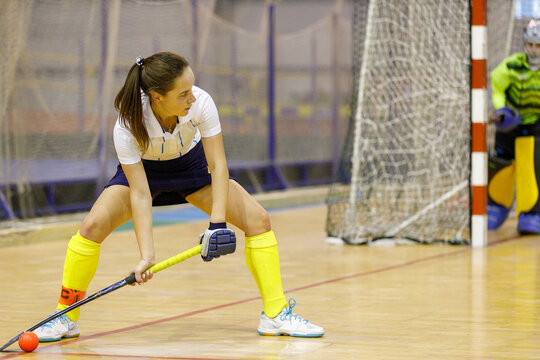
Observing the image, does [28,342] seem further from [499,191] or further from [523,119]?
[499,191]

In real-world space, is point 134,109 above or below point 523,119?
above

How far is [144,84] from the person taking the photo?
3.26 meters

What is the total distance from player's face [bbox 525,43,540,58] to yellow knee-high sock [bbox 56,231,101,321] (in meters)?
3.94

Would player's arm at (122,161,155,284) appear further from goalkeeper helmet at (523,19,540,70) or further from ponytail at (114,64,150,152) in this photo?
goalkeeper helmet at (523,19,540,70)

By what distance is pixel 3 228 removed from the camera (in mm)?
6746

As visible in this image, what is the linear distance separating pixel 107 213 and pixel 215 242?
0.41 meters

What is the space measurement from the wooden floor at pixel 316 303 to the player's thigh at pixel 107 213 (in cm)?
38

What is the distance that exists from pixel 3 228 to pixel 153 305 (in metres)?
2.83

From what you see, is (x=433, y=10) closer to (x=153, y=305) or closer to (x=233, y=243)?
(x=153, y=305)

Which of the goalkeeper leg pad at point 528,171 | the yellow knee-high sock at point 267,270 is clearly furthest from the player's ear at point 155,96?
the goalkeeper leg pad at point 528,171

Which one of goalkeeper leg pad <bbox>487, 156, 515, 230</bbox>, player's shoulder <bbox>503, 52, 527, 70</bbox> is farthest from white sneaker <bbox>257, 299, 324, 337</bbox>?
goalkeeper leg pad <bbox>487, 156, 515, 230</bbox>

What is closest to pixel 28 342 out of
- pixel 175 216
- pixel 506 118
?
pixel 506 118

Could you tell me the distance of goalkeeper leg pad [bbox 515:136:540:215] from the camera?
6723 mm

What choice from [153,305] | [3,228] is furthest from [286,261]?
[3,228]
